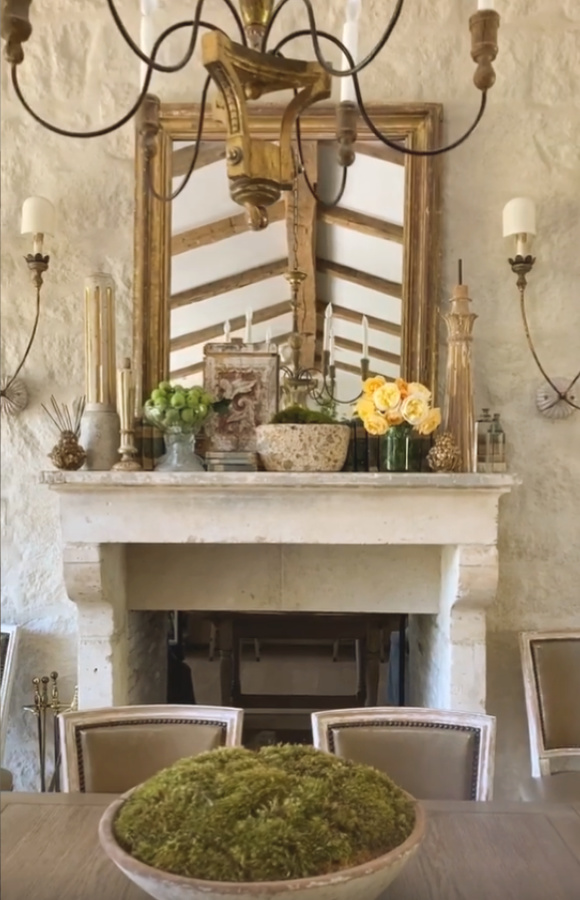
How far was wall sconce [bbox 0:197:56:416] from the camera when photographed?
7.94 ft

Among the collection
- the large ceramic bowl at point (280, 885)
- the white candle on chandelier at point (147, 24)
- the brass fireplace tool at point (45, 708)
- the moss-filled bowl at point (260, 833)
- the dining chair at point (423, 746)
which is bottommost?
the brass fireplace tool at point (45, 708)

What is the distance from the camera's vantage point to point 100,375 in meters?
2.36

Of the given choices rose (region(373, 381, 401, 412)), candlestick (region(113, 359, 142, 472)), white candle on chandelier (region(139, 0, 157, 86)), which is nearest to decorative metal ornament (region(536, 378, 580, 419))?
rose (region(373, 381, 401, 412))

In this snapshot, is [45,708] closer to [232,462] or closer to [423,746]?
[232,462]

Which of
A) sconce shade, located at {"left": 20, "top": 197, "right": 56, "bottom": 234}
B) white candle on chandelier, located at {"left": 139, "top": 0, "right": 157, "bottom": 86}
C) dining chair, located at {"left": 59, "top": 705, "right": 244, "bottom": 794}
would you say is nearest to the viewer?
white candle on chandelier, located at {"left": 139, "top": 0, "right": 157, "bottom": 86}

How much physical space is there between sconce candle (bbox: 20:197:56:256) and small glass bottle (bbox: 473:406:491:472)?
1584mm

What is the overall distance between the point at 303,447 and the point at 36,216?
1198 millimetres

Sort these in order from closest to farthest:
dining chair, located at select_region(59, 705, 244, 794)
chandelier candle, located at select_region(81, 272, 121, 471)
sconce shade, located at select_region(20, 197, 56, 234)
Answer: dining chair, located at select_region(59, 705, 244, 794) → chandelier candle, located at select_region(81, 272, 121, 471) → sconce shade, located at select_region(20, 197, 56, 234)

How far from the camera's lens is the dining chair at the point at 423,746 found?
1520 mm

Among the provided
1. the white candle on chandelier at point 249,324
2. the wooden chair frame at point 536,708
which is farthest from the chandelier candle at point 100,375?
the wooden chair frame at point 536,708

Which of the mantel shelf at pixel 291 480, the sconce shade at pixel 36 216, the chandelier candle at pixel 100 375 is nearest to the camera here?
the mantel shelf at pixel 291 480

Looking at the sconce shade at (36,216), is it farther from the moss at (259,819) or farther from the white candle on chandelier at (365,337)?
the moss at (259,819)

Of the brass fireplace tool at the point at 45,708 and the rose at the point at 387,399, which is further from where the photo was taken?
the brass fireplace tool at the point at 45,708

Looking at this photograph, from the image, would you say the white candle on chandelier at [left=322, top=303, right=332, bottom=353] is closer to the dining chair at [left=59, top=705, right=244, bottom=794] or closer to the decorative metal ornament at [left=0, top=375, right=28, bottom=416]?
the decorative metal ornament at [left=0, top=375, right=28, bottom=416]
